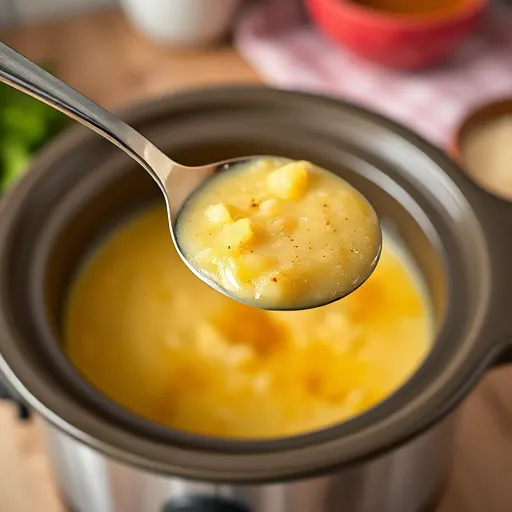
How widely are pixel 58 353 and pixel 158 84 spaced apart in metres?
0.84

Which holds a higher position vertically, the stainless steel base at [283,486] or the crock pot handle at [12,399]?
the crock pot handle at [12,399]

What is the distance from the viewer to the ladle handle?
0.71m

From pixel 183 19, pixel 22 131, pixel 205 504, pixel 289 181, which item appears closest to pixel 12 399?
pixel 205 504

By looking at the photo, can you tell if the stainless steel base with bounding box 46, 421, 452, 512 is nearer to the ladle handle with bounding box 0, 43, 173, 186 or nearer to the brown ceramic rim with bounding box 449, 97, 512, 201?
the ladle handle with bounding box 0, 43, 173, 186

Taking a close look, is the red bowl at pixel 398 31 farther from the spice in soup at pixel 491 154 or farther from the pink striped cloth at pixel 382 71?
the spice in soup at pixel 491 154

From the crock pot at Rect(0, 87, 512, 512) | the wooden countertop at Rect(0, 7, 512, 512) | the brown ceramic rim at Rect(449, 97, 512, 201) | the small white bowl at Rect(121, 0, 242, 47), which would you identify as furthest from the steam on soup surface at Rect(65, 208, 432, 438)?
the small white bowl at Rect(121, 0, 242, 47)

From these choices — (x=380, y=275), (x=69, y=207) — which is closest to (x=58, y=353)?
(x=69, y=207)

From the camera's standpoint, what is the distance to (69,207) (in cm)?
95

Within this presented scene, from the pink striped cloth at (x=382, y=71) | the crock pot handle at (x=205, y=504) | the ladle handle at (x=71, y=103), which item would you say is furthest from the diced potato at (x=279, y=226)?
the pink striped cloth at (x=382, y=71)

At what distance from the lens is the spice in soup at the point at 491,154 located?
1.29 metres

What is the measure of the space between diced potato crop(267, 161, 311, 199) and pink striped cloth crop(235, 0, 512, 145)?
604mm

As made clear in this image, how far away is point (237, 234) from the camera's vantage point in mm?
766

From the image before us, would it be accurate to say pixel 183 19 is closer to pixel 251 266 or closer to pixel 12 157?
pixel 12 157

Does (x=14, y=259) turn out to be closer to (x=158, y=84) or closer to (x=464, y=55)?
(x=158, y=84)
